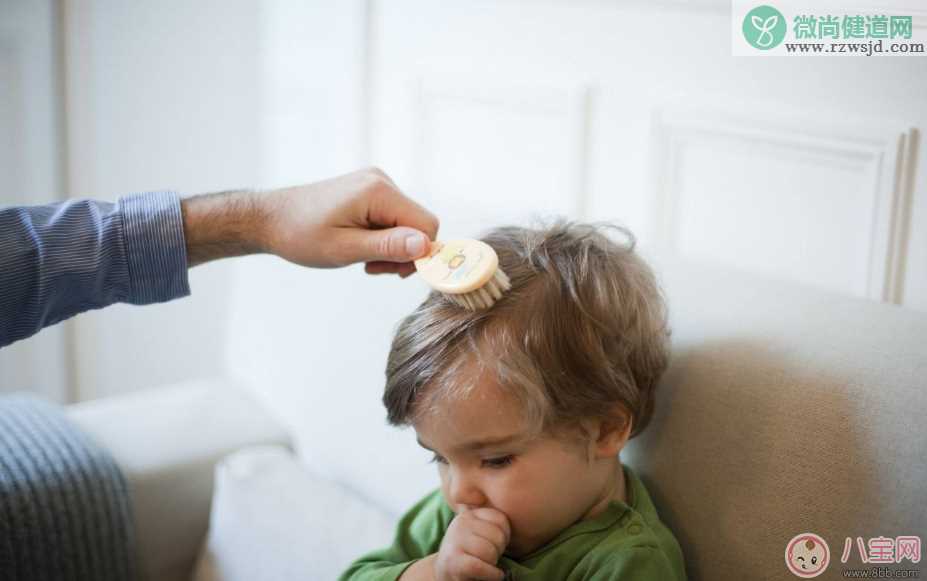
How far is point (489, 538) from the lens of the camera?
0.97 m

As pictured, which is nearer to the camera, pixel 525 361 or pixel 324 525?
pixel 525 361

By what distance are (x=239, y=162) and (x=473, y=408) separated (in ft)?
5.87

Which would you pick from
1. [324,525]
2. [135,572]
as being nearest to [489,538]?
[324,525]

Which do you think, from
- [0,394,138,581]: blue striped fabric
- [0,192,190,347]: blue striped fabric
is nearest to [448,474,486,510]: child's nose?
[0,192,190,347]: blue striped fabric

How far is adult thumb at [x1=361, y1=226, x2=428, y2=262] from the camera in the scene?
1019 millimetres

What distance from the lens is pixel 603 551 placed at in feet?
3.16

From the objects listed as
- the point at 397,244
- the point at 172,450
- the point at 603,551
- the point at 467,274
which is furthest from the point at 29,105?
the point at 603,551

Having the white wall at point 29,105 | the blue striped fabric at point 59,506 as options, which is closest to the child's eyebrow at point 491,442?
the blue striped fabric at point 59,506

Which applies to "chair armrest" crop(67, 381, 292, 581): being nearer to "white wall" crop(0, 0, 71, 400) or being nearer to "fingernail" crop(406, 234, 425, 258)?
"fingernail" crop(406, 234, 425, 258)

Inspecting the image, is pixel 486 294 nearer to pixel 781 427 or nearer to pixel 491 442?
pixel 491 442

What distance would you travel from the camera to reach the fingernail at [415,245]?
1.01m

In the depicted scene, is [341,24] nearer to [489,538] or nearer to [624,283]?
[624,283]

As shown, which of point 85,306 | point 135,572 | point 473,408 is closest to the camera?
point 473,408

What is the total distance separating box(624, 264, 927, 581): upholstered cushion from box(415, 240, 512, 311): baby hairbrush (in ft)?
0.82
